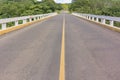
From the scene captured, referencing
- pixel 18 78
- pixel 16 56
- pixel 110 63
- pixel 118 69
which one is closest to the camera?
pixel 18 78

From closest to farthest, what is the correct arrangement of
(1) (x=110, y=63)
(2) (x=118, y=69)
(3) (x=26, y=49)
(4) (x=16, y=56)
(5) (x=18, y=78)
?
(5) (x=18, y=78)
(2) (x=118, y=69)
(1) (x=110, y=63)
(4) (x=16, y=56)
(3) (x=26, y=49)

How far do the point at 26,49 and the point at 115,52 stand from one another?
416 cm

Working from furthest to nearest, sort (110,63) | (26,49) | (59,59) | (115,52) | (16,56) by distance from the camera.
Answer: (26,49) < (115,52) < (16,56) < (59,59) < (110,63)

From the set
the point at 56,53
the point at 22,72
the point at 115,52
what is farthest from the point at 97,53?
the point at 22,72

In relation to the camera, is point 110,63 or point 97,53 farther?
point 97,53

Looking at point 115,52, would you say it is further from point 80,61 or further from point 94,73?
point 94,73

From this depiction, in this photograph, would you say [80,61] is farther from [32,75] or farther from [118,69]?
[32,75]

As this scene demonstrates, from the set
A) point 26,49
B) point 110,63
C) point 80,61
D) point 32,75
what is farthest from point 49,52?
point 32,75

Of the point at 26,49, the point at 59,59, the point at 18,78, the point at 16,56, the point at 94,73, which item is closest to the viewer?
the point at 18,78

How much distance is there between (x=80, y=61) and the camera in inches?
375

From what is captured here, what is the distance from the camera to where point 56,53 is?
11.2 m

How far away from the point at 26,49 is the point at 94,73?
5318 millimetres

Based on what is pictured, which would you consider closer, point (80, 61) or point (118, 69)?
point (118, 69)

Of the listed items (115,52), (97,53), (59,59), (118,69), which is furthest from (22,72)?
(115,52)
